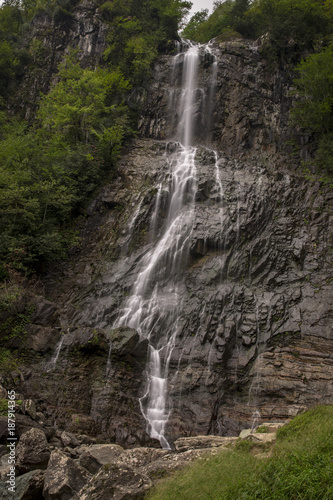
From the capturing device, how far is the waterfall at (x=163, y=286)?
1291 centimetres

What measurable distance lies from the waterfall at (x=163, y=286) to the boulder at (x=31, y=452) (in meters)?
4.51

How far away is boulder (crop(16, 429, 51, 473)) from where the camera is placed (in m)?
7.91

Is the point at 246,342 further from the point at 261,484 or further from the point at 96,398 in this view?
the point at 261,484

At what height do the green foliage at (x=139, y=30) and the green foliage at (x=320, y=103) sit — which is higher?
the green foliage at (x=139, y=30)

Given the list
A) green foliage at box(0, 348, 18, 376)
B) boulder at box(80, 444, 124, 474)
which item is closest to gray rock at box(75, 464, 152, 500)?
boulder at box(80, 444, 124, 474)

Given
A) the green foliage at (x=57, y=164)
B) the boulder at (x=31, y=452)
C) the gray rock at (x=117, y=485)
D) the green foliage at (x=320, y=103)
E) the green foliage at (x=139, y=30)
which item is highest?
the green foliage at (x=139, y=30)

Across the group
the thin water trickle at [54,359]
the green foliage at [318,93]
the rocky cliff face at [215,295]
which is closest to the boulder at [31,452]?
the rocky cliff face at [215,295]

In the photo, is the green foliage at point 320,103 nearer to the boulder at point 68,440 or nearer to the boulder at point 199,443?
the boulder at point 199,443

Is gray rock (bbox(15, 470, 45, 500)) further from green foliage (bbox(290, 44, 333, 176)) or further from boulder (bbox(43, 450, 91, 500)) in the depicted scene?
green foliage (bbox(290, 44, 333, 176))

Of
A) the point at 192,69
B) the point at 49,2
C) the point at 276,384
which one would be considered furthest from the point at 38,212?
the point at 49,2

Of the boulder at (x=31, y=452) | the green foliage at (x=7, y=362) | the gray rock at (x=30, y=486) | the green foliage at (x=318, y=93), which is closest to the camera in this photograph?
the gray rock at (x=30, y=486)

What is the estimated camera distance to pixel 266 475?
5043mm

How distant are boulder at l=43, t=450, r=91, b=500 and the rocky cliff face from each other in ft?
13.7

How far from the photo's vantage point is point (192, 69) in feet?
94.8
